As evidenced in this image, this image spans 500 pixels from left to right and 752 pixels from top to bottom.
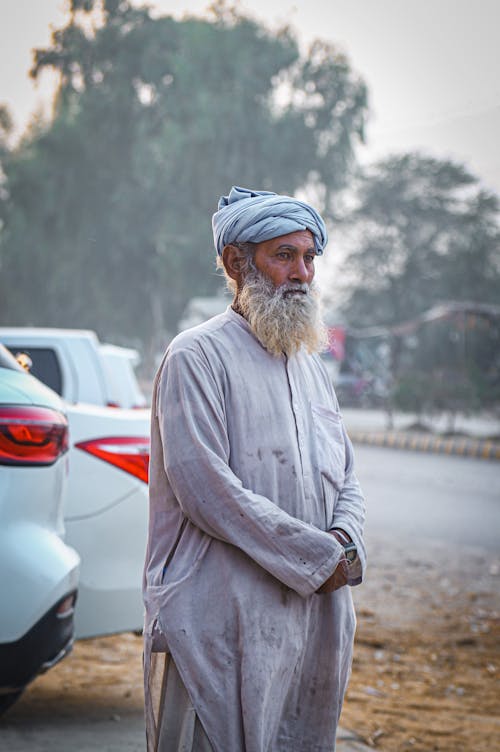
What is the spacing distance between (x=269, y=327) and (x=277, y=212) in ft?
0.99

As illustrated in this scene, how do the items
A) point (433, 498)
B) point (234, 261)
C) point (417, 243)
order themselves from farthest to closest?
point (417, 243) → point (433, 498) → point (234, 261)

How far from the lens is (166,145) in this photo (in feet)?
119

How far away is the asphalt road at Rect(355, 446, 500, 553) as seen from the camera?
9.61m

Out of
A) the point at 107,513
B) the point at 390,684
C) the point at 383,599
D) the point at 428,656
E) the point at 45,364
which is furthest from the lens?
the point at 45,364

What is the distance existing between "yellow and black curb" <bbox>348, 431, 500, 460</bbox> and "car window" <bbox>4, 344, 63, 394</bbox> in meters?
12.3

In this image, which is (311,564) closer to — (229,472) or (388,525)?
(229,472)

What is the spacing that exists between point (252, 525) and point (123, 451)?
1.93 m

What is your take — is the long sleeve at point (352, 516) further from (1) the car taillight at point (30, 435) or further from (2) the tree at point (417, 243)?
(2) the tree at point (417, 243)

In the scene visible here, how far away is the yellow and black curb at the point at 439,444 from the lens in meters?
18.2

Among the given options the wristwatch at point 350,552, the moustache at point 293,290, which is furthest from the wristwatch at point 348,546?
the moustache at point 293,290

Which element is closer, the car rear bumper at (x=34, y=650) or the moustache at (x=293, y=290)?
the moustache at (x=293, y=290)

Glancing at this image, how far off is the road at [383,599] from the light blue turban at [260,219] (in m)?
2.04

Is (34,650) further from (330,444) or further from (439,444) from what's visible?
Result: (439,444)

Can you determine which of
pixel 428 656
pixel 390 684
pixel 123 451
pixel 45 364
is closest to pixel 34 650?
pixel 123 451
